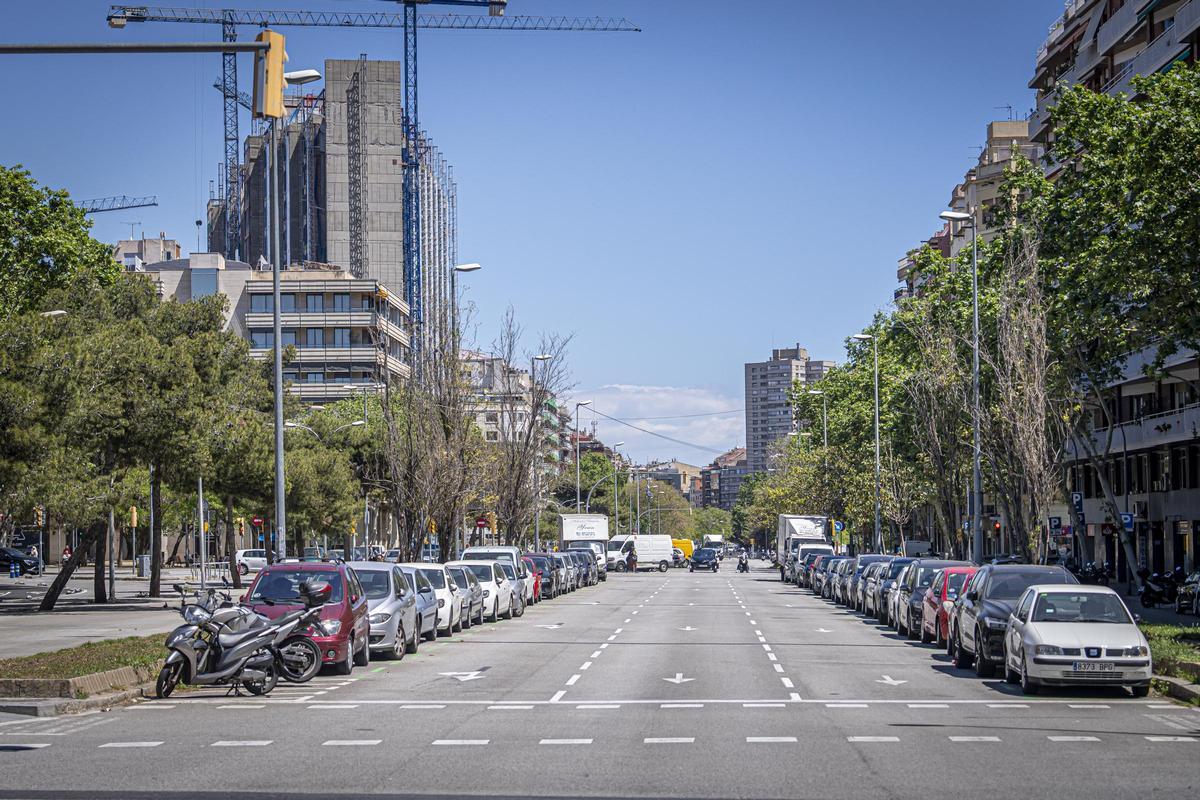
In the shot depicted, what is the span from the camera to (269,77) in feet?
43.4

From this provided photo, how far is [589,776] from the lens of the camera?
486 inches

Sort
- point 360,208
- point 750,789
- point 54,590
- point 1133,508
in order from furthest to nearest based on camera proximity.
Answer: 1. point 360,208
2. point 1133,508
3. point 54,590
4. point 750,789

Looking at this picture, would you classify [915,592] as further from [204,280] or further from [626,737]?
[204,280]

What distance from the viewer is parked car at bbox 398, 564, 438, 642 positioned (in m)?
29.1

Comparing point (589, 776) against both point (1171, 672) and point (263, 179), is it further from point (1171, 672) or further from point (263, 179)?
point (263, 179)

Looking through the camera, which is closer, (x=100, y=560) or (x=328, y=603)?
(x=328, y=603)

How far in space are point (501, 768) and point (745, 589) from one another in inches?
2203

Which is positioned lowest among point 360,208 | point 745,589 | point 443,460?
point 745,589

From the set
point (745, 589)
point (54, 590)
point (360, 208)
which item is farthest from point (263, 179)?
point (54, 590)

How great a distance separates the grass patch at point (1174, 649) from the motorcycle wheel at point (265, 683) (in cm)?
1211

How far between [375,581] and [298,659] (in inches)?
210

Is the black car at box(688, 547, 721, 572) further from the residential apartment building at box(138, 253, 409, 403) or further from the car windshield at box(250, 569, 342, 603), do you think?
the car windshield at box(250, 569, 342, 603)

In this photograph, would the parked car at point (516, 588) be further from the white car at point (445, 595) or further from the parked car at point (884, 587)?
the parked car at point (884, 587)

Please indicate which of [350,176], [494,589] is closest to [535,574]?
[494,589]
